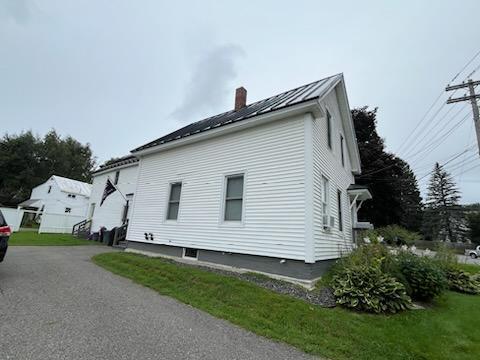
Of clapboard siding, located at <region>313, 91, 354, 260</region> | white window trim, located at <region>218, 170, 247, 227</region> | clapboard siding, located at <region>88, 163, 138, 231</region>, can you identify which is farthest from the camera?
clapboard siding, located at <region>88, 163, 138, 231</region>

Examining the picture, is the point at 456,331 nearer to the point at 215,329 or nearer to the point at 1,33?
the point at 215,329

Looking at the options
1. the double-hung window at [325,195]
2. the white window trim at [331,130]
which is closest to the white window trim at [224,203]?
the double-hung window at [325,195]

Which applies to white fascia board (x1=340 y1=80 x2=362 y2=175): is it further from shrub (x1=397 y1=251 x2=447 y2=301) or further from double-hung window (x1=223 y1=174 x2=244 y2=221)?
shrub (x1=397 y1=251 x2=447 y2=301)

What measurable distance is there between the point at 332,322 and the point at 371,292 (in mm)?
1604

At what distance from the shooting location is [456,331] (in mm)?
4324

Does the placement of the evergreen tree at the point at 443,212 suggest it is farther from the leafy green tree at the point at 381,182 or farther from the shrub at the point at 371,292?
the shrub at the point at 371,292

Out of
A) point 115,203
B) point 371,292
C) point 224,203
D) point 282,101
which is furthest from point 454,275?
point 115,203

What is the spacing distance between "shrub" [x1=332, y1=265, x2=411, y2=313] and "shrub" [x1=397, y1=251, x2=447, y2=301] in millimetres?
864

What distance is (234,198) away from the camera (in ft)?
26.1

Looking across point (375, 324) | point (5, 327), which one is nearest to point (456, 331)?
point (375, 324)

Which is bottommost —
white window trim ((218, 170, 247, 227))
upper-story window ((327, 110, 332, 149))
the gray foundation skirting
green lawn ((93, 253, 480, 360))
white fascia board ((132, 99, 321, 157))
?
green lawn ((93, 253, 480, 360))

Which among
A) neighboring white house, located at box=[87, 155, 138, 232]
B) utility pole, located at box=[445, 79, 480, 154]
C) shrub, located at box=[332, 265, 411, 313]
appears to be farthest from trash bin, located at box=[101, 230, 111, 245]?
utility pole, located at box=[445, 79, 480, 154]

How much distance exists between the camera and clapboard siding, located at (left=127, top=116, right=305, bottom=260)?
21.8ft

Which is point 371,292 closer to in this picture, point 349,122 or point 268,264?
point 268,264
